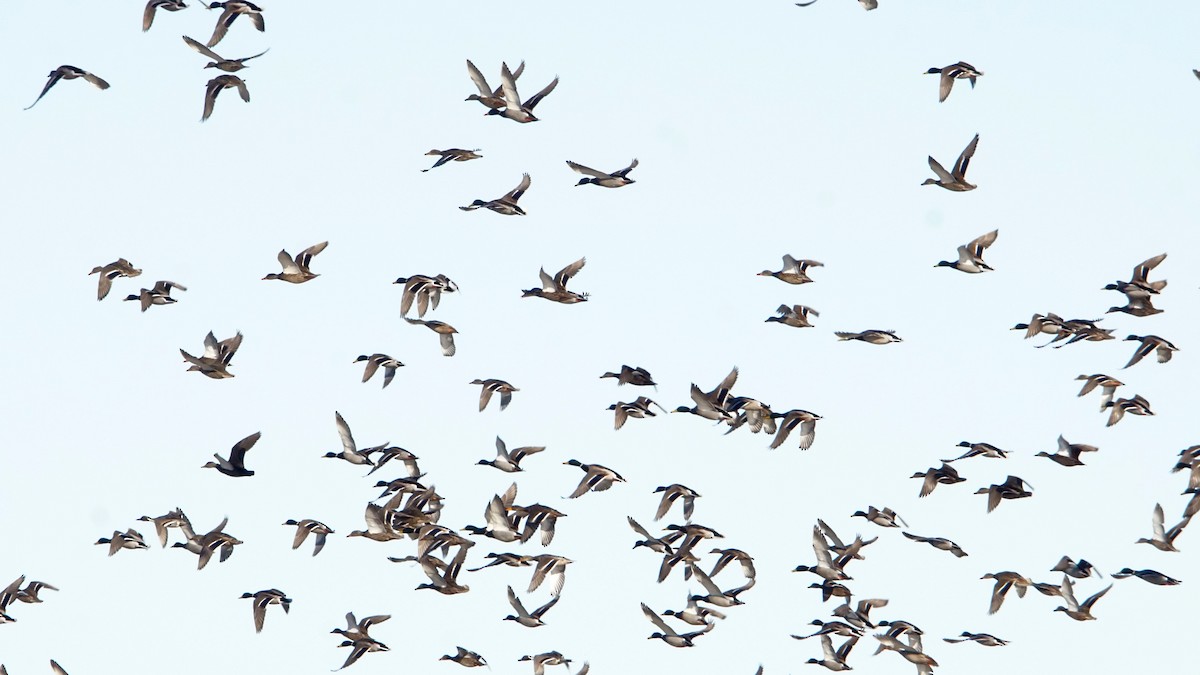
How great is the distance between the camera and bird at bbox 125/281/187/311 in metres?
49.2

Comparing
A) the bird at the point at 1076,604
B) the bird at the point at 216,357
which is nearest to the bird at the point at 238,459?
the bird at the point at 216,357

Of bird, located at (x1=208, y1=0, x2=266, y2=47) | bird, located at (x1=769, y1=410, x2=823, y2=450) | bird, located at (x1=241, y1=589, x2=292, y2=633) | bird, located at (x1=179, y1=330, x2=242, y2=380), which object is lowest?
bird, located at (x1=241, y1=589, x2=292, y2=633)

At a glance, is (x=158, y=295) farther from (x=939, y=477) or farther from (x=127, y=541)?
(x=939, y=477)

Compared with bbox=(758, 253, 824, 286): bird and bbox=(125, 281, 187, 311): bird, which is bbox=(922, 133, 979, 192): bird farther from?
bbox=(125, 281, 187, 311): bird

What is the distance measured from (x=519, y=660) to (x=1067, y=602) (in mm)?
11152

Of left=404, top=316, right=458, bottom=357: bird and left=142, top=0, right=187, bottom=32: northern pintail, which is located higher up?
left=142, top=0, right=187, bottom=32: northern pintail

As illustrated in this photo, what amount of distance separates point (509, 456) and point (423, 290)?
395cm

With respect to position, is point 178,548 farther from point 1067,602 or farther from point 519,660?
point 1067,602

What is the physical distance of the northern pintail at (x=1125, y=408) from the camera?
50594 millimetres

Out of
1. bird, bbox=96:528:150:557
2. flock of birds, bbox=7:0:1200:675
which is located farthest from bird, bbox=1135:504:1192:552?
bird, bbox=96:528:150:557

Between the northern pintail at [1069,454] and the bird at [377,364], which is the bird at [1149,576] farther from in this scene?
the bird at [377,364]

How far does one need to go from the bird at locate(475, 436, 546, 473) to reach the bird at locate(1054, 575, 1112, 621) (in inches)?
432

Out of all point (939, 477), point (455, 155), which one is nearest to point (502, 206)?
point (455, 155)

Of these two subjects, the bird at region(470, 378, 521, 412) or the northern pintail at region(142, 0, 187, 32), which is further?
the bird at region(470, 378, 521, 412)
